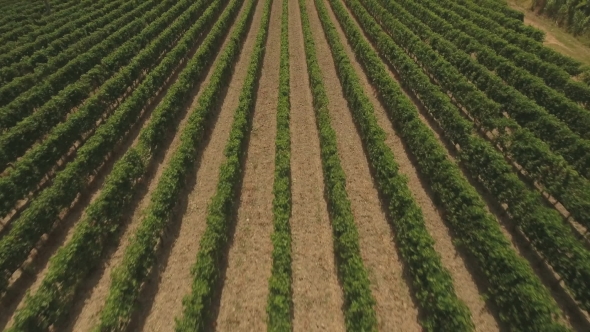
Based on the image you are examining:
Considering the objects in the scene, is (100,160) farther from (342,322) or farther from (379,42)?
(379,42)

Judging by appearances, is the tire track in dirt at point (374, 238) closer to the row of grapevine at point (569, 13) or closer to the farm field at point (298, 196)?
the farm field at point (298, 196)

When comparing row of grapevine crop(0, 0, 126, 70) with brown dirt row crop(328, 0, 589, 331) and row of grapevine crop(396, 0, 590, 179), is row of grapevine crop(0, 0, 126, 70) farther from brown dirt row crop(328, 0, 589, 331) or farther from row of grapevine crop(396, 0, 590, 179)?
brown dirt row crop(328, 0, 589, 331)

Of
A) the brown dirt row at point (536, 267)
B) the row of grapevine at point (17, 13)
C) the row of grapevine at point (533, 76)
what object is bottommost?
the row of grapevine at point (17, 13)

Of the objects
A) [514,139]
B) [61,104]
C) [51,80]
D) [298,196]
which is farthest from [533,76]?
[51,80]

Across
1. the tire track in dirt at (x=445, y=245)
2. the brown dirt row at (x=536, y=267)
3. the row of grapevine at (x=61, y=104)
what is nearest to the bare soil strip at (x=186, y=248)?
the row of grapevine at (x=61, y=104)

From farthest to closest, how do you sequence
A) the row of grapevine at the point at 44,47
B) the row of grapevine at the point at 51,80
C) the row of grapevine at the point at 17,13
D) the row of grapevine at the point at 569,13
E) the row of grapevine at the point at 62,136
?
the row of grapevine at the point at 17,13, the row of grapevine at the point at 569,13, the row of grapevine at the point at 44,47, the row of grapevine at the point at 51,80, the row of grapevine at the point at 62,136

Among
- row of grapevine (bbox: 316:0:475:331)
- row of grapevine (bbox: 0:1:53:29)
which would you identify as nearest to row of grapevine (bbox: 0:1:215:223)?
row of grapevine (bbox: 316:0:475:331)
